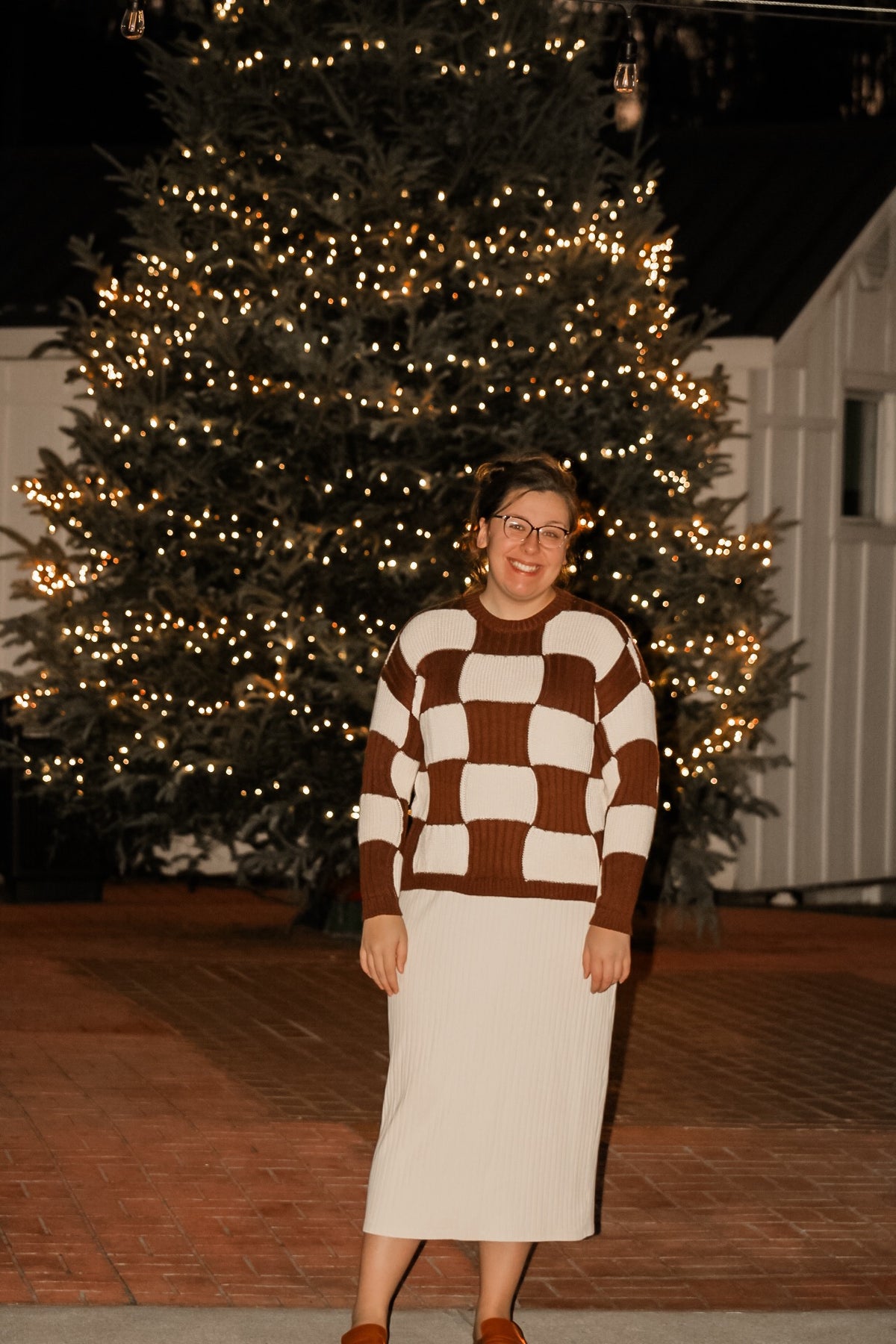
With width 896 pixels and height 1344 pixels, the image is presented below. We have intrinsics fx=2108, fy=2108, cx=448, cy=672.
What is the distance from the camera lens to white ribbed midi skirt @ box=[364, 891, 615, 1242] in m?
4.52

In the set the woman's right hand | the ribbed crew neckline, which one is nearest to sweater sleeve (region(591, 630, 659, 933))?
the ribbed crew neckline

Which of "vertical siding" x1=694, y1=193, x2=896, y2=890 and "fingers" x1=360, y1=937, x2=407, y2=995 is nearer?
"fingers" x1=360, y1=937, x2=407, y2=995

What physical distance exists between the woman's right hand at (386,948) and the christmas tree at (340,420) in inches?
228

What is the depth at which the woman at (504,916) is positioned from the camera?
452 centimetres

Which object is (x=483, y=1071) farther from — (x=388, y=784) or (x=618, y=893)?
(x=388, y=784)

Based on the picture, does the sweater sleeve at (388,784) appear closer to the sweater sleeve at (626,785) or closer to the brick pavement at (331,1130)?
the sweater sleeve at (626,785)

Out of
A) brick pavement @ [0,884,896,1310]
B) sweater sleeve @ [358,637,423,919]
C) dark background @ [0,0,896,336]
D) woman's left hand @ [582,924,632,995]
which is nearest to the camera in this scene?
woman's left hand @ [582,924,632,995]

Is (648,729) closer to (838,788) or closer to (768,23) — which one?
(838,788)

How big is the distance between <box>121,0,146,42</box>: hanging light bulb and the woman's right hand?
480 cm

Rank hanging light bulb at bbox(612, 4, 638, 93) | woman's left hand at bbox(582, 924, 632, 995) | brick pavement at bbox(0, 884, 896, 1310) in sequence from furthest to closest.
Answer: hanging light bulb at bbox(612, 4, 638, 93) < brick pavement at bbox(0, 884, 896, 1310) < woman's left hand at bbox(582, 924, 632, 995)

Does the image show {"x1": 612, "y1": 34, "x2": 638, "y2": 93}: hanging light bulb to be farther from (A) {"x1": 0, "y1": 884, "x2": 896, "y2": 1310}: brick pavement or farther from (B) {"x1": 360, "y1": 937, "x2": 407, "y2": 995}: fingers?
(B) {"x1": 360, "y1": 937, "x2": 407, "y2": 995}: fingers

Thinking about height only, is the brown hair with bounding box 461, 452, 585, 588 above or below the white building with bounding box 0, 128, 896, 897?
below

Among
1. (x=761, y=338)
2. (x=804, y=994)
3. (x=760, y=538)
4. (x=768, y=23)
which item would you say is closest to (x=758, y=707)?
(x=760, y=538)

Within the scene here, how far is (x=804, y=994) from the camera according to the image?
10.4m
